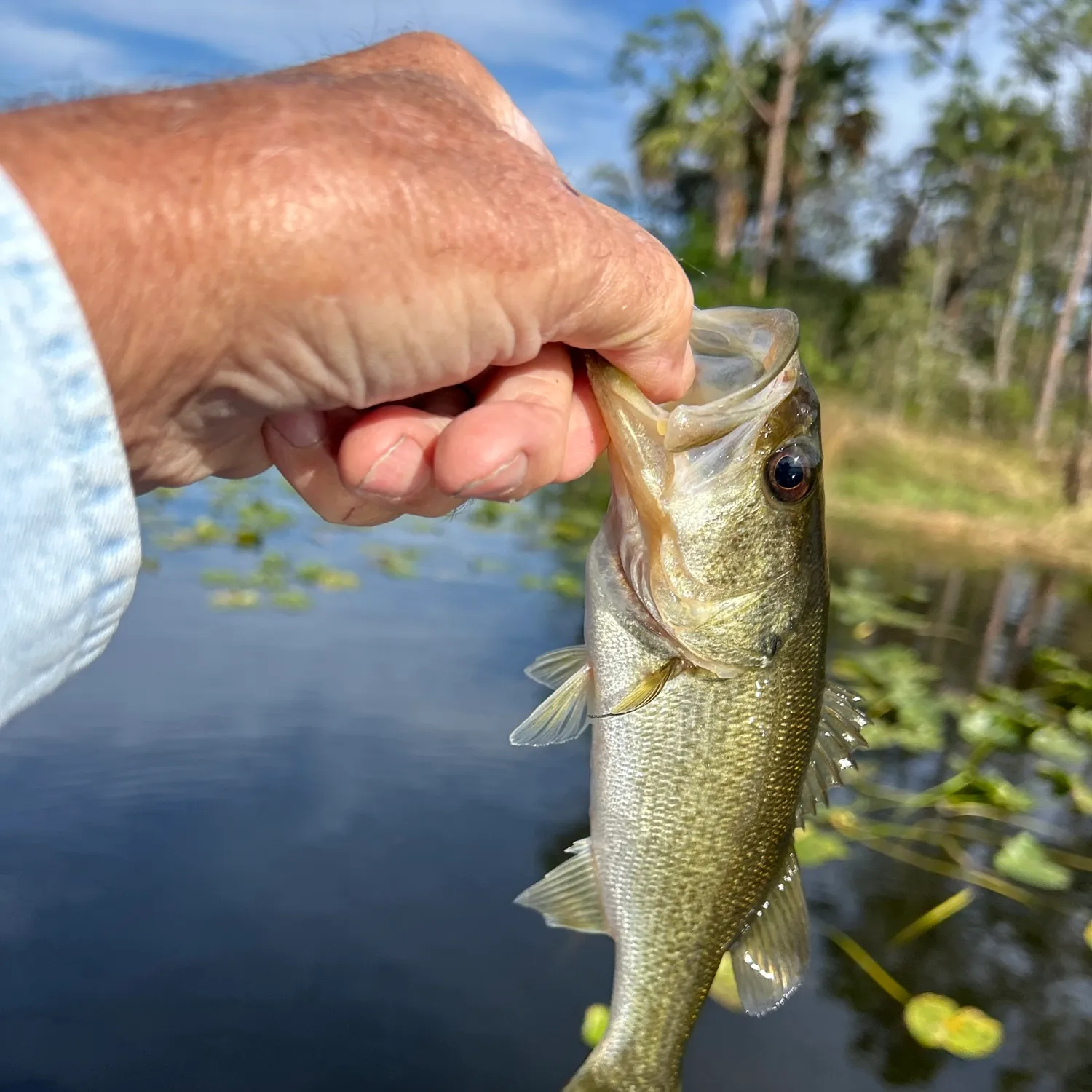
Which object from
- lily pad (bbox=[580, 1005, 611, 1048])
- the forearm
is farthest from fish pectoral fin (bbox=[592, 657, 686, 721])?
lily pad (bbox=[580, 1005, 611, 1048])

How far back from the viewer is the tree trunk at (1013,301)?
25.1 meters

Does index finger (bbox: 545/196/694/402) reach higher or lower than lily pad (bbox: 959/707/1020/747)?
higher

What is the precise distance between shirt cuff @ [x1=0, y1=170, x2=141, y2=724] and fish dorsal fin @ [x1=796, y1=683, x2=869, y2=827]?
4.40 feet

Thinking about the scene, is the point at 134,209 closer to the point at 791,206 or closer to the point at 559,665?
the point at 559,665

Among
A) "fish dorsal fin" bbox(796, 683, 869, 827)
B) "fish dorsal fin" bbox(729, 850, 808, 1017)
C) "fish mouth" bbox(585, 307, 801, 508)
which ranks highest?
"fish mouth" bbox(585, 307, 801, 508)

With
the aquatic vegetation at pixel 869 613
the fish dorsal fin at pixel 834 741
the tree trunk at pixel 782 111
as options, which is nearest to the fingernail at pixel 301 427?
the fish dorsal fin at pixel 834 741

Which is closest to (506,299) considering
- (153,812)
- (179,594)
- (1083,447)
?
(153,812)

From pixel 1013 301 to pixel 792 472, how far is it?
27.9 meters

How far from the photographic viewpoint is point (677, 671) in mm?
1751

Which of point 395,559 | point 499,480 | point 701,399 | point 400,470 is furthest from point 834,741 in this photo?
point 395,559

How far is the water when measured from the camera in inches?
103

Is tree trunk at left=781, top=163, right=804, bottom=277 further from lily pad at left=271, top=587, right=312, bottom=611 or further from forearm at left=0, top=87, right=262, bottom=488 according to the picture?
forearm at left=0, top=87, right=262, bottom=488

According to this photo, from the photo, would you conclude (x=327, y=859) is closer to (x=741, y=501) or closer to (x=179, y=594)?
(x=741, y=501)

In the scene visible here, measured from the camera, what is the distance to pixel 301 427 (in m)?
1.72
